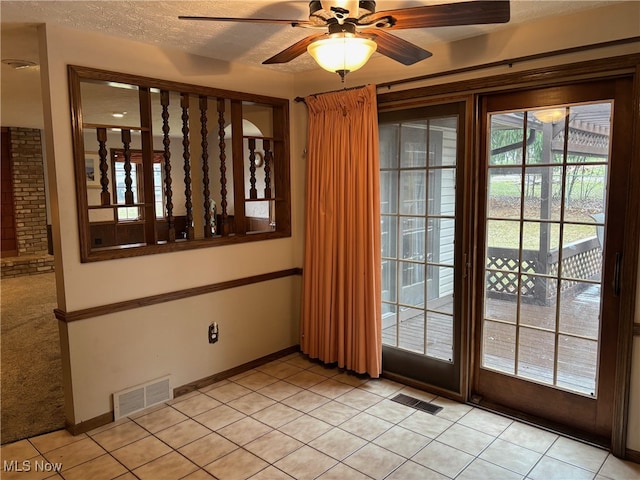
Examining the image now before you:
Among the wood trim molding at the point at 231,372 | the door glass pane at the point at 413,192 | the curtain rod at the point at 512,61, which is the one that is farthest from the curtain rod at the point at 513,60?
the wood trim molding at the point at 231,372

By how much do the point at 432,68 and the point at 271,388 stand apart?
263 cm

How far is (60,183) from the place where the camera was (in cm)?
278

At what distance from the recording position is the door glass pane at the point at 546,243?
2.72m

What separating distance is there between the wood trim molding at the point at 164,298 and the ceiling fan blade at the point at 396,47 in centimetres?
217

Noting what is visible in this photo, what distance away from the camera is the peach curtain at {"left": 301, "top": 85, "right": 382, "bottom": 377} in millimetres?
3496

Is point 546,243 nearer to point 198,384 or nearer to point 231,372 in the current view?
point 231,372

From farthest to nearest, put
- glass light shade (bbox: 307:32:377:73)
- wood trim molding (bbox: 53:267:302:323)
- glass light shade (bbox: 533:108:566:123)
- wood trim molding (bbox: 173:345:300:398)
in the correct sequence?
wood trim molding (bbox: 173:345:300:398) < wood trim molding (bbox: 53:267:302:323) < glass light shade (bbox: 533:108:566:123) < glass light shade (bbox: 307:32:377:73)

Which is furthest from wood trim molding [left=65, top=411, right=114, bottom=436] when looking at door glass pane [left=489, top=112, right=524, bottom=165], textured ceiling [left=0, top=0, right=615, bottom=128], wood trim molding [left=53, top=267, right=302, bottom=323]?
door glass pane [left=489, top=112, right=524, bottom=165]

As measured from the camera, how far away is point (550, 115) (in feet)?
9.26

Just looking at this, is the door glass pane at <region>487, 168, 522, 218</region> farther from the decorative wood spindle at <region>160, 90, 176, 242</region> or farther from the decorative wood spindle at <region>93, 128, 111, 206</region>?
the decorative wood spindle at <region>93, 128, 111, 206</region>

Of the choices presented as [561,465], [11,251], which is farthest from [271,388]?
[11,251]

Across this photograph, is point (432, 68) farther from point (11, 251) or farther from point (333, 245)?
point (11, 251)

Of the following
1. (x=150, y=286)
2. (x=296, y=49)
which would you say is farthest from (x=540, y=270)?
(x=150, y=286)

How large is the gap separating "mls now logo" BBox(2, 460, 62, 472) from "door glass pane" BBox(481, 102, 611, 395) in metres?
2.74
